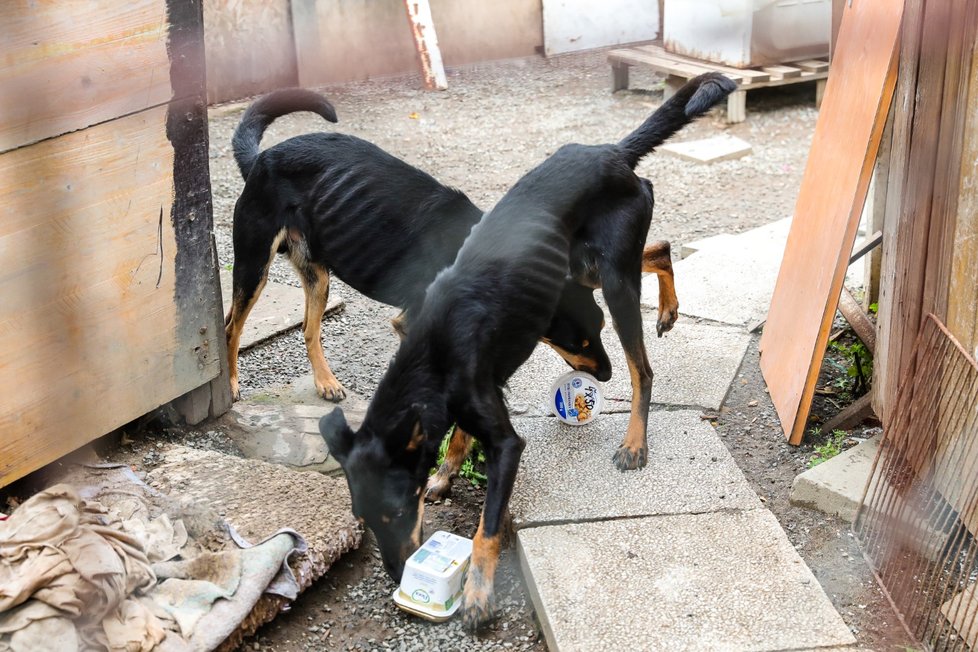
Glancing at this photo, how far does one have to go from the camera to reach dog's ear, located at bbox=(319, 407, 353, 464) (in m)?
3.38

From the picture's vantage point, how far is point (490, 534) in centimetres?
348

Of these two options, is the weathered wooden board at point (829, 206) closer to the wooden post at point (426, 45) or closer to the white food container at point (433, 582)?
the white food container at point (433, 582)

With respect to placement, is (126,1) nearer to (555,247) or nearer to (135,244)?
(135,244)

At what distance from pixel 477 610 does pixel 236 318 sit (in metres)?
2.05

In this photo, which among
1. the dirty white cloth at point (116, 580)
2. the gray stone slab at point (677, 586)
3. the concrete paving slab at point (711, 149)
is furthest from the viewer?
the concrete paving slab at point (711, 149)

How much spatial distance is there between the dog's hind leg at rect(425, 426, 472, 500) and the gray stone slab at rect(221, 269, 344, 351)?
1684 millimetres

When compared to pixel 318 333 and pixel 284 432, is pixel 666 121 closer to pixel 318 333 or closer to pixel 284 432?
pixel 318 333

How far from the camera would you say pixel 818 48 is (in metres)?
9.39

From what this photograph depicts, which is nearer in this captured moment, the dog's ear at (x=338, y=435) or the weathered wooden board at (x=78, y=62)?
the weathered wooden board at (x=78, y=62)

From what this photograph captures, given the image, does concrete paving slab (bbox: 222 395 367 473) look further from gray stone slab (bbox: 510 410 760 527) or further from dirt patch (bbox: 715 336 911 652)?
dirt patch (bbox: 715 336 911 652)

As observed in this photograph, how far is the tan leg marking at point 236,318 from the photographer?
4739mm

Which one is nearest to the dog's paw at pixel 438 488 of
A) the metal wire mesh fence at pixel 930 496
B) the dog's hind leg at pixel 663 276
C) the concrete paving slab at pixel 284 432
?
the concrete paving slab at pixel 284 432

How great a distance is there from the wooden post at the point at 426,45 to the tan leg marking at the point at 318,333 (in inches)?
234

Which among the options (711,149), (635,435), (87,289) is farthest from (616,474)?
(711,149)
